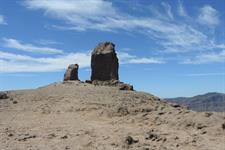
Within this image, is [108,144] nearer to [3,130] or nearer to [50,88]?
[3,130]

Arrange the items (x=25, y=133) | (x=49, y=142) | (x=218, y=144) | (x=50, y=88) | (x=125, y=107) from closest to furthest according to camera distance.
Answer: (x=218, y=144), (x=49, y=142), (x=25, y=133), (x=125, y=107), (x=50, y=88)

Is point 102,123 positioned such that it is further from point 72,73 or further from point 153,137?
point 72,73

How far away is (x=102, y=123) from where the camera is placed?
26734mm

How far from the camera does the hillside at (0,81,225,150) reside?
69.7 ft

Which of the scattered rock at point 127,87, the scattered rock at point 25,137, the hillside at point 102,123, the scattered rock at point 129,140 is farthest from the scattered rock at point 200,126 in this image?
the scattered rock at point 127,87

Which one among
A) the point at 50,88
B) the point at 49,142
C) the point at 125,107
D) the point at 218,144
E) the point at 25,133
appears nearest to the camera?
the point at 218,144

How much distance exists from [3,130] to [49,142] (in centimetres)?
426

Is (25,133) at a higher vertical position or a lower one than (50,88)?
lower

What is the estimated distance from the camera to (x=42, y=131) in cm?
2445

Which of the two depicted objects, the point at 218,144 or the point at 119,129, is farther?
the point at 119,129

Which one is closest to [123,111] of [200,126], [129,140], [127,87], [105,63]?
[200,126]

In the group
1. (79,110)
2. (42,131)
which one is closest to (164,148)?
(42,131)

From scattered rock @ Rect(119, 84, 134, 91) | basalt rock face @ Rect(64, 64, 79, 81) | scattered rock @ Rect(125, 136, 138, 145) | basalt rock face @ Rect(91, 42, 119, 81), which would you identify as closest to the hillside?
scattered rock @ Rect(125, 136, 138, 145)

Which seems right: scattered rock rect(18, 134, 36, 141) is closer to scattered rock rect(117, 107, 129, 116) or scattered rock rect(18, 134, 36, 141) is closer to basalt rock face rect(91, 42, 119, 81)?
scattered rock rect(117, 107, 129, 116)
